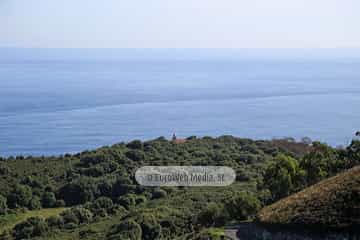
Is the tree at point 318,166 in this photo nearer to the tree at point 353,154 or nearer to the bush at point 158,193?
the tree at point 353,154

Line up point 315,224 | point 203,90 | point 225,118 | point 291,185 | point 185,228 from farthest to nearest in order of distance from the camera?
point 203,90 → point 225,118 → point 185,228 → point 291,185 → point 315,224

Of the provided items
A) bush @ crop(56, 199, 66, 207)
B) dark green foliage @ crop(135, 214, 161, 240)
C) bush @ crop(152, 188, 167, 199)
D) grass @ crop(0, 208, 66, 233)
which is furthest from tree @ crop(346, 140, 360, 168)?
bush @ crop(56, 199, 66, 207)

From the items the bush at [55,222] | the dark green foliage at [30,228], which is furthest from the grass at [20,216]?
the bush at [55,222]

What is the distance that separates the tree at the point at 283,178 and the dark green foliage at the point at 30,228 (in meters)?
7.13

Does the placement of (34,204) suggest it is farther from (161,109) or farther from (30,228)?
(161,109)

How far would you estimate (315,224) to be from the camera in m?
7.85

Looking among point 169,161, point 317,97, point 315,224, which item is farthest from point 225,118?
point 315,224

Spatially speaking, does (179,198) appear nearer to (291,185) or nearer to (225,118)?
(291,185)

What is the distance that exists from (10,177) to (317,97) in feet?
151

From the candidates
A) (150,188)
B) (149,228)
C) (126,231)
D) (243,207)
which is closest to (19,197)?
(150,188)

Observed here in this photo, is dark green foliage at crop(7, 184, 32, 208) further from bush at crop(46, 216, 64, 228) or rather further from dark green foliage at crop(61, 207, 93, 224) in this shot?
bush at crop(46, 216, 64, 228)

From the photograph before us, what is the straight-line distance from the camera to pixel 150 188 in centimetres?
1922

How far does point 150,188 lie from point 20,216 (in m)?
4.75

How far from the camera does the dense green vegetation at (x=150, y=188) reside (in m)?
12.2
